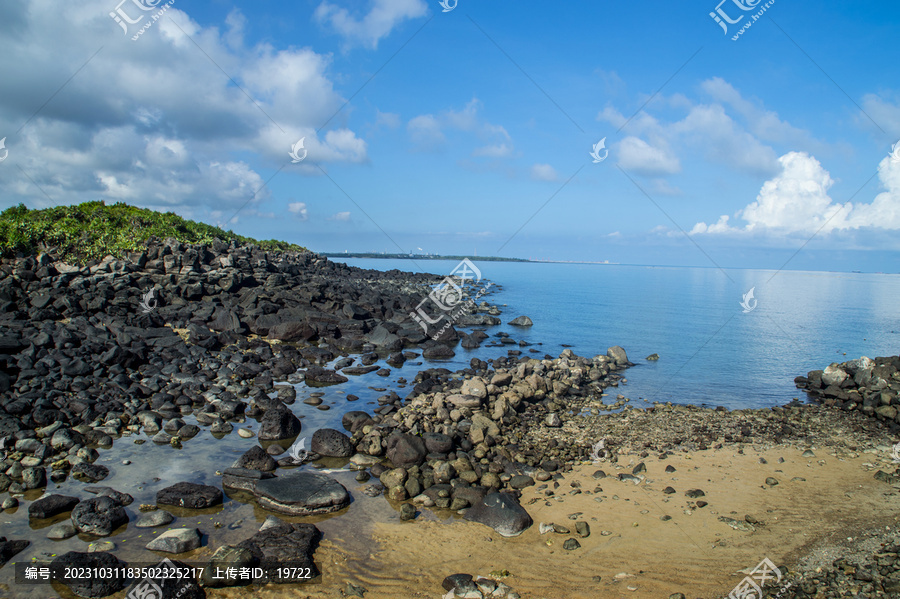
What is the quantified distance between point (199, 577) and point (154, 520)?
198cm

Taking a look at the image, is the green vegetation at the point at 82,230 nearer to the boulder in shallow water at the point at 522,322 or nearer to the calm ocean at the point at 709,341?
the calm ocean at the point at 709,341

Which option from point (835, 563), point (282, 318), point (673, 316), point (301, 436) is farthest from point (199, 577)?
point (673, 316)

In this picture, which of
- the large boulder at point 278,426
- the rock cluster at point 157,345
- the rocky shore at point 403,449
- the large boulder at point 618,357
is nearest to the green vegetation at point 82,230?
the rock cluster at point 157,345

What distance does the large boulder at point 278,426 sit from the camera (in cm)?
1182

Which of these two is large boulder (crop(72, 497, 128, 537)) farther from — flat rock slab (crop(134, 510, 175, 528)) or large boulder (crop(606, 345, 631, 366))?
large boulder (crop(606, 345, 631, 366))

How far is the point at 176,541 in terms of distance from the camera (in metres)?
7.20

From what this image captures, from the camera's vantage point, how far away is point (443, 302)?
144 feet

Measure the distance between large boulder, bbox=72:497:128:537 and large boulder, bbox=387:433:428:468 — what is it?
4.93m

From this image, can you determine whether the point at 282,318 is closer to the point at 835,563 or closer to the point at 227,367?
the point at 227,367

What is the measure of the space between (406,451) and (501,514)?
2.87 m

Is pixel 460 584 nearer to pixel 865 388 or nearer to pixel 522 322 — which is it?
pixel 865 388

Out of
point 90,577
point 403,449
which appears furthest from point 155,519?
point 403,449

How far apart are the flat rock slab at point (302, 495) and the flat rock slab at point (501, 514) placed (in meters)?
2.44

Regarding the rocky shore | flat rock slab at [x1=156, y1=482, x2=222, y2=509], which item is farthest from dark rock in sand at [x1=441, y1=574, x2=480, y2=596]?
flat rock slab at [x1=156, y1=482, x2=222, y2=509]
